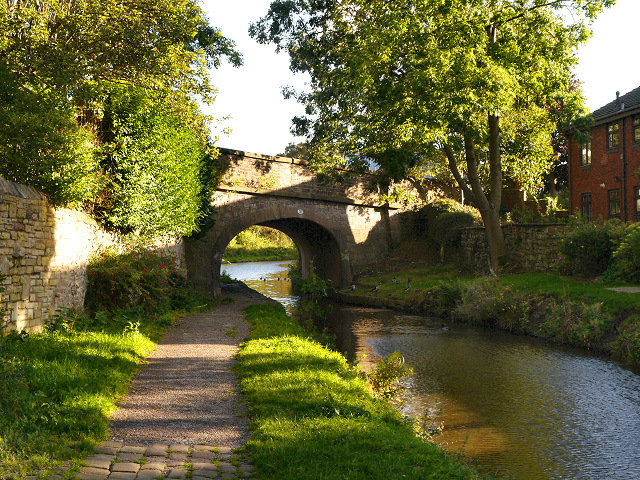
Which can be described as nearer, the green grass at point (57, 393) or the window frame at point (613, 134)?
the green grass at point (57, 393)

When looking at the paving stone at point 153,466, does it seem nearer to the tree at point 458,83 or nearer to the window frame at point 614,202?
the tree at point 458,83

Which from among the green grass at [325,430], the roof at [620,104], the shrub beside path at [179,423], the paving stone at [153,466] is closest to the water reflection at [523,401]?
the green grass at [325,430]

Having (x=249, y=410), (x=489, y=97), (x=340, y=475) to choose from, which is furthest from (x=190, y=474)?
(x=489, y=97)

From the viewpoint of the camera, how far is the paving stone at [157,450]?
4734 mm

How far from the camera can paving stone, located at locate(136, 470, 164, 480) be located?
425 cm

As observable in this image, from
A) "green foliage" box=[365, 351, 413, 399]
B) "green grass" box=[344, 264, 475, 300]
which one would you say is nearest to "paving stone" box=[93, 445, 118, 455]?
"green foliage" box=[365, 351, 413, 399]

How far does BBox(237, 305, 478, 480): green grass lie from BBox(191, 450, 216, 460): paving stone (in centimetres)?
34

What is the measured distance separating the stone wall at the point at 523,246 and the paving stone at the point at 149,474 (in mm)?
16757

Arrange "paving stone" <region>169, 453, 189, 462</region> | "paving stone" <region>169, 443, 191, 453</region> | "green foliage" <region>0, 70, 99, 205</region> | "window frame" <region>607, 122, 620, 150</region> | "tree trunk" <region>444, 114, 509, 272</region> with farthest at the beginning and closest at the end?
"window frame" <region>607, 122, 620, 150</region> < "tree trunk" <region>444, 114, 509, 272</region> < "green foliage" <region>0, 70, 99, 205</region> < "paving stone" <region>169, 443, 191, 453</region> < "paving stone" <region>169, 453, 189, 462</region>

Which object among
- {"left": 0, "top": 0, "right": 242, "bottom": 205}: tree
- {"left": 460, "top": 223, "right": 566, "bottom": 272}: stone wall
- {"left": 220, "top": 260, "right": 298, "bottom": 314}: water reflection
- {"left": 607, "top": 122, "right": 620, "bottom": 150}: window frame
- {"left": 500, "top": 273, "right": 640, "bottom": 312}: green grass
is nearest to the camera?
{"left": 0, "top": 0, "right": 242, "bottom": 205}: tree

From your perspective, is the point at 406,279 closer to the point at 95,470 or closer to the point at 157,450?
the point at 157,450

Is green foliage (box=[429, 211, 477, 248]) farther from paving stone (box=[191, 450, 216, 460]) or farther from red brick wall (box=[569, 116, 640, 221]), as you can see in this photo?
paving stone (box=[191, 450, 216, 460])

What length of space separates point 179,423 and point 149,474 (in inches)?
49.5

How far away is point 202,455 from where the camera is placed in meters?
4.79
